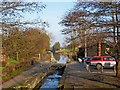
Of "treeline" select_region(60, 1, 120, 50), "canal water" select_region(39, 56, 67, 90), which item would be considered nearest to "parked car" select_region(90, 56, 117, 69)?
"canal water" select_region(39, 56, 67, 90)

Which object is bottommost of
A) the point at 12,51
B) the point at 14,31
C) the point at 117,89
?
the point at 117,89

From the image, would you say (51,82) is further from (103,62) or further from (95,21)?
(103,62)

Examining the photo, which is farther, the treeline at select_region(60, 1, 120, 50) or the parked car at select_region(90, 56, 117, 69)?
the parked car at select_region(90, 56, 117, 69)

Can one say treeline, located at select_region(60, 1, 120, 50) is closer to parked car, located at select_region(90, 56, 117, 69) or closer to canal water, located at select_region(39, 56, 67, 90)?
canal water, located at select_region(39, 56, 67, 90)

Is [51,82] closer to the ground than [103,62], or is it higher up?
closer to the ground

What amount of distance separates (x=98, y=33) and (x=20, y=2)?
10982mm

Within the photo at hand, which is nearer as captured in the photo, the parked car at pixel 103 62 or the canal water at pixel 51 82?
the canal water at pixel 51 82

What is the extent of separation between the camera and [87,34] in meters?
24.5

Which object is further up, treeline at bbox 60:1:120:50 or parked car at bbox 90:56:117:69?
treeline at bbox 60:1:120:50

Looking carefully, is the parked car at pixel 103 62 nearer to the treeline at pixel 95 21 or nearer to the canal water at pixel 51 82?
the canal water at pixel 51 82

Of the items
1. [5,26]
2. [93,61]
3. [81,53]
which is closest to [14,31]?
[5,26]

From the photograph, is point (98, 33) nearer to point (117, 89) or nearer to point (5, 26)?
point (117, 89)

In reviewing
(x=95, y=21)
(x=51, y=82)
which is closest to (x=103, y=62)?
(x=51, y=82)

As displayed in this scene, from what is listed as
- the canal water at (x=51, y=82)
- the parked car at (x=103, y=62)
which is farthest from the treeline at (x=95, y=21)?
the parked car at (x=103, y=62)
